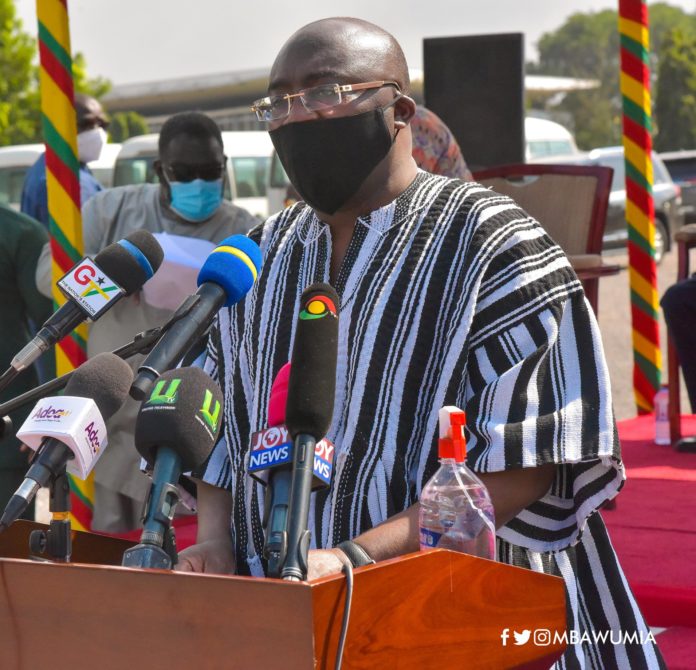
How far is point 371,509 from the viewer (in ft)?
6.43

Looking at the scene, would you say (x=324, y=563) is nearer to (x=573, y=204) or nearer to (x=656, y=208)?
(x=573, y=204)

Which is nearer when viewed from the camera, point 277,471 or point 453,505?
point 277,471

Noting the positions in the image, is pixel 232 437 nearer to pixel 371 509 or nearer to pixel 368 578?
pixel 371 509

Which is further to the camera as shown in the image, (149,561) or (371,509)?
(371,509)

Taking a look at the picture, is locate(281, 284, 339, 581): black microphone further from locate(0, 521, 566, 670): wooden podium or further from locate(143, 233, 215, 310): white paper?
Result: locate(143, 233, 215, 310): white paper

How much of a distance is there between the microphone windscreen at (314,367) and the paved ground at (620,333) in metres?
7.79

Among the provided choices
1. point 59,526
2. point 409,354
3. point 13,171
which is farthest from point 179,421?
point 13,171

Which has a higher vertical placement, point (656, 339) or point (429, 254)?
point (429, 254)

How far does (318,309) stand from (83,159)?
17.6ft

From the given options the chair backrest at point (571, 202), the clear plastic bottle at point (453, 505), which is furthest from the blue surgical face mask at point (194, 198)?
the clear plastic bottle at point (453, 505)

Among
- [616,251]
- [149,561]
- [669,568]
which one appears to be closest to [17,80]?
[616,251]

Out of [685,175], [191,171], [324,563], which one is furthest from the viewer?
[685,175]

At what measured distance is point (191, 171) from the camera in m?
4.56

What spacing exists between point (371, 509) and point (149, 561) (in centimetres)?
64
